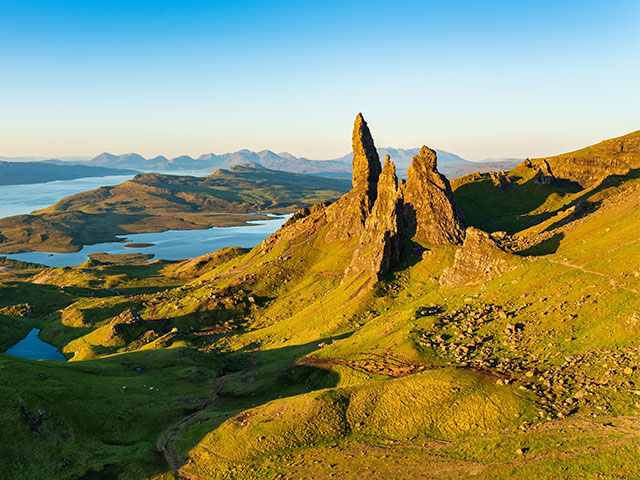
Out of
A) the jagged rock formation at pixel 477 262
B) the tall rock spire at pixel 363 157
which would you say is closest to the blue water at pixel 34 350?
the jagged rock formation at pixel 477 262

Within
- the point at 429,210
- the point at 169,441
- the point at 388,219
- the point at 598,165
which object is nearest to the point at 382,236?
the point at 388,219

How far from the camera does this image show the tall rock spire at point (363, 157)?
150 meters

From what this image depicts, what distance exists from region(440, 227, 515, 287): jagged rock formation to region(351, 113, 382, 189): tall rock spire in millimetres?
69536

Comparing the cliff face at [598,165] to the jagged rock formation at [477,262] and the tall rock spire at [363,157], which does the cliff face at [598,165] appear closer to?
the tall rock spire at [363,157]

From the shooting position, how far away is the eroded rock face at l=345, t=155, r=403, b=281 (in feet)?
314

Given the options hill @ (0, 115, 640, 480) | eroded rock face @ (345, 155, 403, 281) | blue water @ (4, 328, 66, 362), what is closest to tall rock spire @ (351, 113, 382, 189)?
eroded rock face @ (345, 155, 403, 281)

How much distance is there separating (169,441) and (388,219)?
73341 millimetres

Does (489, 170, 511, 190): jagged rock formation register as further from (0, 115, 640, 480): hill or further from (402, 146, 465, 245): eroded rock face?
(402, 146, 465, 245): eroded rock face

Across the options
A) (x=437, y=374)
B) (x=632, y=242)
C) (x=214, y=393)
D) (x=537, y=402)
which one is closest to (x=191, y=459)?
(x=214, y=393)

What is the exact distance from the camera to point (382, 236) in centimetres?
9731

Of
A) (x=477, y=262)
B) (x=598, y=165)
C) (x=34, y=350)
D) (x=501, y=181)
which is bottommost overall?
(x=34, y=350)

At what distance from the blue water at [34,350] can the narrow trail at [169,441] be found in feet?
256

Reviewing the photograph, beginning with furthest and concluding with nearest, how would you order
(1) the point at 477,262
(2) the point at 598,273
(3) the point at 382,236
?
(3) the point at 382,236 < (1) the point at 477,262 < (2) the point at 598,273

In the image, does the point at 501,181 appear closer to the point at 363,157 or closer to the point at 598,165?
the point at 598,165
